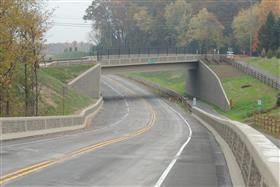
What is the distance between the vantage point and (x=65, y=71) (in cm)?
8369

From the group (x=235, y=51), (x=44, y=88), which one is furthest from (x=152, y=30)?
(x=44, y=88)

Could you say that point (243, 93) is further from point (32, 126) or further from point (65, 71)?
point (32, 126)

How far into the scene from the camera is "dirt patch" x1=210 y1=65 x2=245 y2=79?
94812 millimetres

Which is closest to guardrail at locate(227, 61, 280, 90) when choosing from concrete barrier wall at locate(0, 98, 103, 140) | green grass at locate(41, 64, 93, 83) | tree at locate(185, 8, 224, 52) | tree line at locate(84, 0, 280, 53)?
tree line at locate(84, 0, 280, 53)

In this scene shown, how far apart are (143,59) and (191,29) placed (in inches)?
2066

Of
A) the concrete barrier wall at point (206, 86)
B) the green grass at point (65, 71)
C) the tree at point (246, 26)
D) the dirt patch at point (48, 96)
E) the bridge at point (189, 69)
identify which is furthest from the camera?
the tree at point (246, 26)

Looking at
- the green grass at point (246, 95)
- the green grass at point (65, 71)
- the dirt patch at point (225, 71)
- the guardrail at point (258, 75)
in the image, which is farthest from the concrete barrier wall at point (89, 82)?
the guardrail at point (258, 75)

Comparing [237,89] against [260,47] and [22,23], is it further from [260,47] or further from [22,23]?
[22,23]

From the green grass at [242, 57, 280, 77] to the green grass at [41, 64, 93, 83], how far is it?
28.5m

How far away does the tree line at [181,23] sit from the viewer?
12938 cm

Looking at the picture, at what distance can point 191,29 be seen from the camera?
146 meters

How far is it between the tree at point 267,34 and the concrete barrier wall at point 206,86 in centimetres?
1690

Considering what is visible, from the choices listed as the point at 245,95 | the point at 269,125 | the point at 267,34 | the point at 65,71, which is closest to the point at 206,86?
the point at 245,95

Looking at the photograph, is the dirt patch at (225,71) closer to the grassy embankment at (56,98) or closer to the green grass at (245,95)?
the green grass at (245,95)
